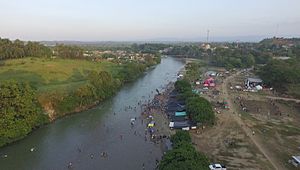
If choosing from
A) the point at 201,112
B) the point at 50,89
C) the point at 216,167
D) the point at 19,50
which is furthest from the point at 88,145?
the point at 19,50

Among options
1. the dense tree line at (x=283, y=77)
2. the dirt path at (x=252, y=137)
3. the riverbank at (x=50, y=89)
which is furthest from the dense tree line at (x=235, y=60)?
the dirt path at (x=252, y=137)

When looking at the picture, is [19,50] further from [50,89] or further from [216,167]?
[216,167]

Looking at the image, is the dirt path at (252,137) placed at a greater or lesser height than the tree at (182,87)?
lesser

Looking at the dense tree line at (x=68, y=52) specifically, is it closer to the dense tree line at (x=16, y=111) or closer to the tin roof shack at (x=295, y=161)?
the dense tree line at (x=16, y=111)

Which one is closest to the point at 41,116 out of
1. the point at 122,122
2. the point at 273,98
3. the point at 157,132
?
the point at 122,122

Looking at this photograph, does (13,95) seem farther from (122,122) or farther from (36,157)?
(122,122)
